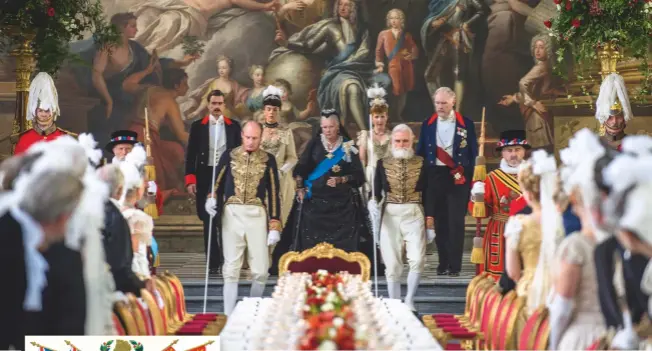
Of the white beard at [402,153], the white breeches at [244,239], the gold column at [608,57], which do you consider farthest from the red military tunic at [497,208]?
the gold column at [608,57]

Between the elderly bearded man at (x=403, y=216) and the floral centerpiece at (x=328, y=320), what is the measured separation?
320 centimetres

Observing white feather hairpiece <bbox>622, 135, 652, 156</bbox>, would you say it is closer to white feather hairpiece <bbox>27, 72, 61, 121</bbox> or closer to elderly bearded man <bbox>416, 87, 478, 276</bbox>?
elderly bearded man <bbox>416, 87, 478, 276</bbox>

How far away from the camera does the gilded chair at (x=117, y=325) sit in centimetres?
421

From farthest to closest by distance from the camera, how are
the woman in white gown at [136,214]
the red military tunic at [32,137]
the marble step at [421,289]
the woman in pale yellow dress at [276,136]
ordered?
the woman in pale yellow dress at [276,136], the marble step at [421,289], the red military tunic at [32,137], the woman in white gown at [136,214]

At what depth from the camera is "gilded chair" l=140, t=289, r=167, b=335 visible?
16.1 feet

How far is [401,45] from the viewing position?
14266 millimetres

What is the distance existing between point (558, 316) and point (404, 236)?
534 cm

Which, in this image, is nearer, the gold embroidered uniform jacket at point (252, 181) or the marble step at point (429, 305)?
the gold embroidered uniform jacket at point (252, 181)

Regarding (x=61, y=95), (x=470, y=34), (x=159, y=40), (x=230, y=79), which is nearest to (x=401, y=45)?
(x=470, y=34)

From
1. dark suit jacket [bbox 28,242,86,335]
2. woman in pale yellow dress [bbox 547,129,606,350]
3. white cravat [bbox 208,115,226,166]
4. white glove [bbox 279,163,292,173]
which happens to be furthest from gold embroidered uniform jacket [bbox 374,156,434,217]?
dark suit jacket [bbox 28,242,86,335]

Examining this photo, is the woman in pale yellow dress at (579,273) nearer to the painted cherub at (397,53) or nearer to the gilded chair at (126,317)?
the gilded chair at (126,317)

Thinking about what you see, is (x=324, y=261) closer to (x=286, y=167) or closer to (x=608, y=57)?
(x=286, y=167)

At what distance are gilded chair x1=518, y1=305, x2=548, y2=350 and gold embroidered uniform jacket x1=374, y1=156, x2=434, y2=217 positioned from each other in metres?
4.80

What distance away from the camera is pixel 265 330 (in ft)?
16.2
